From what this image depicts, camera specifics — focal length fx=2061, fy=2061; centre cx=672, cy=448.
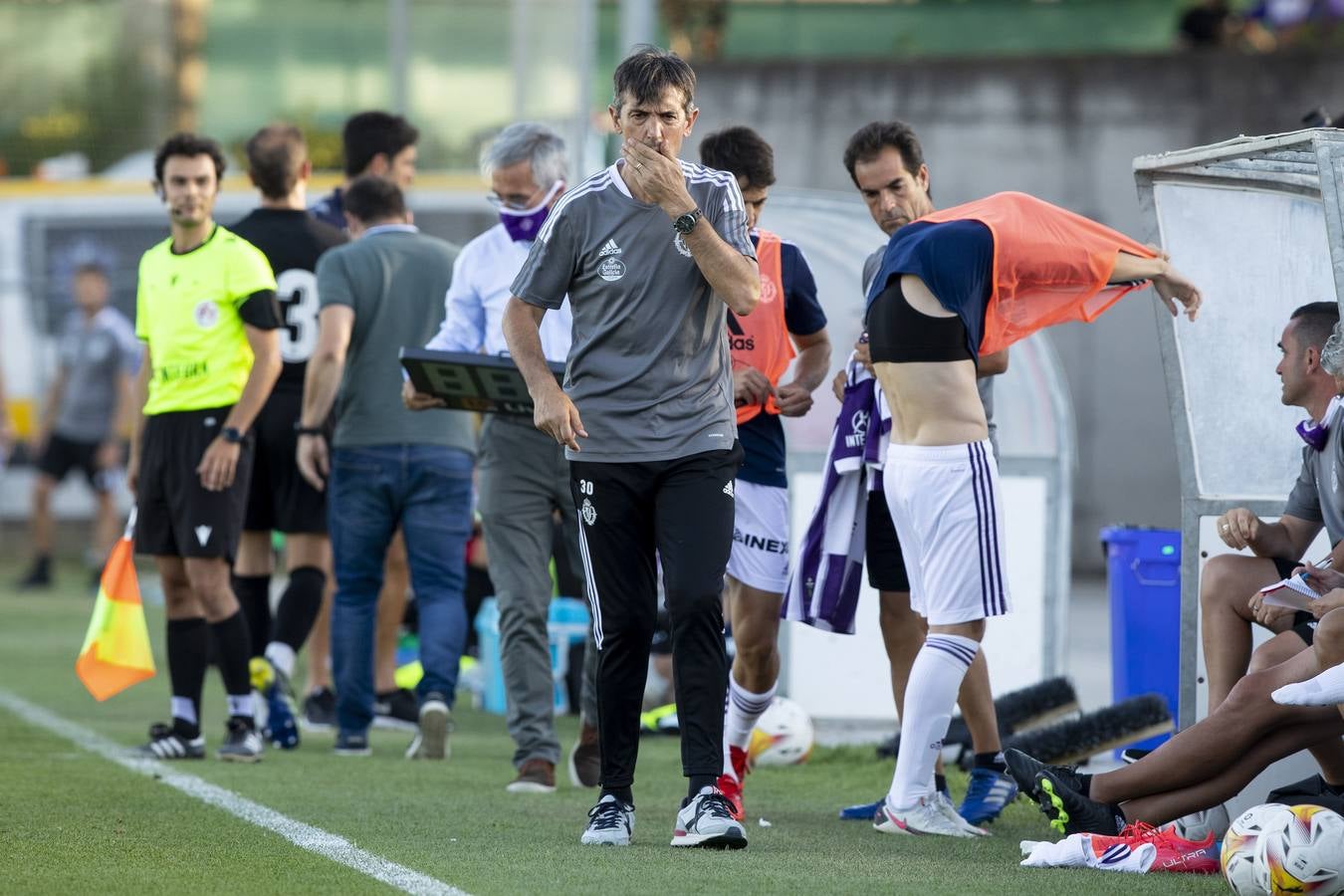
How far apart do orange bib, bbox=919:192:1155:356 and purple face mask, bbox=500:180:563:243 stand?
5.49ft

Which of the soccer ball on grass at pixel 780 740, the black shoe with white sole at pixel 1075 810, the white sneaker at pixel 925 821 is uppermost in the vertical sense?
the black shoe with white sole at pixel 1075 810

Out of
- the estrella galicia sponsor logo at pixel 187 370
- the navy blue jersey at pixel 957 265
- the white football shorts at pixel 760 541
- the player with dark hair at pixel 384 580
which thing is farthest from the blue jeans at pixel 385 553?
the navy blue jersey at pixel 957 265

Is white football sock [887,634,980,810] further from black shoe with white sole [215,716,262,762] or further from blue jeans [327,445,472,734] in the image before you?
black shoe with white sole [215,716,262,762]

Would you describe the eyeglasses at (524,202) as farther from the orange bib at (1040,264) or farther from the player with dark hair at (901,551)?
the orange bib at (1040,264)

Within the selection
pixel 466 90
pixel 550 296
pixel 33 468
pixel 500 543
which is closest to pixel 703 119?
pixel 466 90

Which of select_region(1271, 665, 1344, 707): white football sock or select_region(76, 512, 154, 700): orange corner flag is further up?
select_region(1271, 665, 1344, 707): white football sock

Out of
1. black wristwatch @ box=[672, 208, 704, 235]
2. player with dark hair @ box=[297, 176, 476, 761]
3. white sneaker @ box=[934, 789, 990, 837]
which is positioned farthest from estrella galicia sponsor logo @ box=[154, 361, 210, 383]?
white sneaker @ box=[934, 789, 990, 837]

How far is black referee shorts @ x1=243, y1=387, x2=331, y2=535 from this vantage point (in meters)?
8.53

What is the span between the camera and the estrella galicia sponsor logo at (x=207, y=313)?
7574 mm

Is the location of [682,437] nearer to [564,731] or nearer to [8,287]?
[564,731]

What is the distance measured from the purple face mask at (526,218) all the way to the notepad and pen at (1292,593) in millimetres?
2850

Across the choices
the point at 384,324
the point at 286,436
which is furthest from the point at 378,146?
the point at 286,436

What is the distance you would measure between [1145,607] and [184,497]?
3.53m

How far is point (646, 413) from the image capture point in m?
5.50
